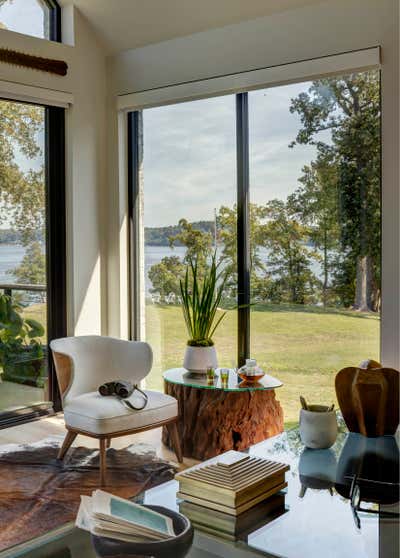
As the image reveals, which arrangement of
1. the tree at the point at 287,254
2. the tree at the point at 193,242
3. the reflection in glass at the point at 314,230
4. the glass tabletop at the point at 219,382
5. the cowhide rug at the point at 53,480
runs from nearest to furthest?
the cowhide rug at the point at 53,480
the glass tabletop at the point at 219,382
the reflection in glass at the point at 314,230
the tree at the point at 287,254
the tree at the point at 193,242

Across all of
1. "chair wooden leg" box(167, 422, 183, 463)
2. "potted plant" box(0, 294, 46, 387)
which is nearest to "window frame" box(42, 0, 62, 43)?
"potted plant" box(0, 294, 46, 387)

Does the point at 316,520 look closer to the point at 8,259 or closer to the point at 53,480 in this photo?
the point at 53,480

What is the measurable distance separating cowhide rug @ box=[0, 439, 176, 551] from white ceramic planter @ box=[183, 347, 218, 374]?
21.4 inches

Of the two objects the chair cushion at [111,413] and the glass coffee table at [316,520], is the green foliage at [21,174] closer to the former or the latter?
the chair cushion at [111,413]

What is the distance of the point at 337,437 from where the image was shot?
8.49ft

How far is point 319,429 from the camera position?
240 cm

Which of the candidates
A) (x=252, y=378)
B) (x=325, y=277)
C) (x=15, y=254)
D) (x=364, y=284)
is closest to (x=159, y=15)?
(x=15, y=254)

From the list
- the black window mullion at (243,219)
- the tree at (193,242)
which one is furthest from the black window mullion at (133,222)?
the black window mullion at (243,219)

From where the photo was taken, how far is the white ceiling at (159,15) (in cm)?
377

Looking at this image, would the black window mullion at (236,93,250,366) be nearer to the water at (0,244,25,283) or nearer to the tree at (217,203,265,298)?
the tree at (217,203,265,298)

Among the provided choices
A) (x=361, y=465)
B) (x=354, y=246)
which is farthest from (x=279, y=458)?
(x=354, y=246)

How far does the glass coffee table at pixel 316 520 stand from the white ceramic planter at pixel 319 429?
34 millimetres

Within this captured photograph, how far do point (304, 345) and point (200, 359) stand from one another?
25.7 inches

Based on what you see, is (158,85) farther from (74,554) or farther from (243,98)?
(74,554)
